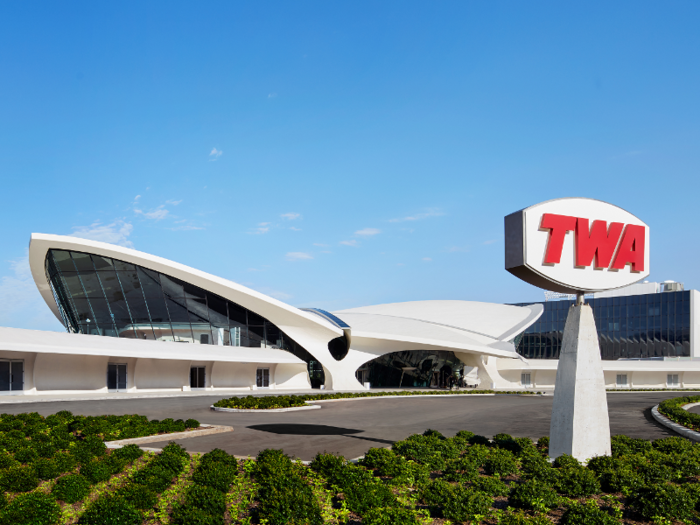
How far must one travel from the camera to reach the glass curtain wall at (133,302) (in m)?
38.0

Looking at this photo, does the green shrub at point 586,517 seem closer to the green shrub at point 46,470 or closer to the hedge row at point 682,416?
the green shrub at point 46,470

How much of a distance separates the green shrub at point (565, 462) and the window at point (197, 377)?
1198 inches

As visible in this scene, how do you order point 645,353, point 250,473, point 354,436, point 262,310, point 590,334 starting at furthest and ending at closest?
point 645,353 < point 262,310 < point 354,436 < point 590,334 < point 250,473

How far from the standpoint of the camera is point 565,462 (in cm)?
1144

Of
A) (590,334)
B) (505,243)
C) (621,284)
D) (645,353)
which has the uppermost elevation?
(505,243)

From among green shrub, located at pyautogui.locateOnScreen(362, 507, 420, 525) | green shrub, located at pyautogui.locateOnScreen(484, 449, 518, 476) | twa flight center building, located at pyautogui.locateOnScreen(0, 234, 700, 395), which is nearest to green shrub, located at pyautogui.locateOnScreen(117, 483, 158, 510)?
green shrub, located at pyautogui.locateOnScreen(362, 507, 420, 525)

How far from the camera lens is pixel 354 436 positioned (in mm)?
16609

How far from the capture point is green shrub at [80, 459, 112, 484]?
31.6 ft

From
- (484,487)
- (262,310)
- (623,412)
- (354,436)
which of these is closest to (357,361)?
(262,310)

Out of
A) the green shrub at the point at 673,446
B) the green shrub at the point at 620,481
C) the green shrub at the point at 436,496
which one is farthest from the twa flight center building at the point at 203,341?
the green shrub at the point at 673,446

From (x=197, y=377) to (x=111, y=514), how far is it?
1268 inches

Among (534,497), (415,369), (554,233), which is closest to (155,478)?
(534,497)

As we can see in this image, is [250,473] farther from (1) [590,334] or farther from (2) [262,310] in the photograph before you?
(2) [262,310]

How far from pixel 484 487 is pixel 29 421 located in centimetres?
1376
